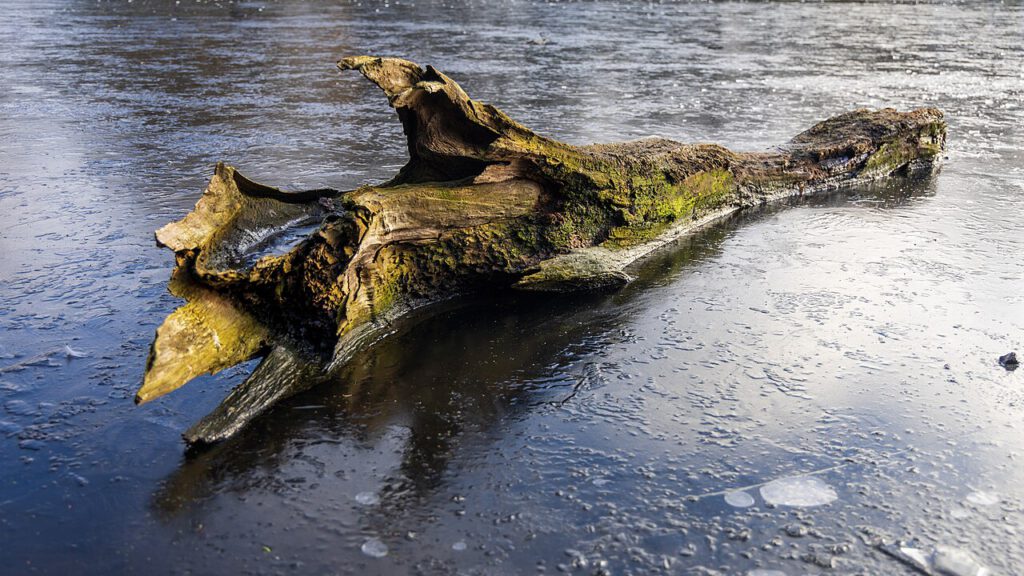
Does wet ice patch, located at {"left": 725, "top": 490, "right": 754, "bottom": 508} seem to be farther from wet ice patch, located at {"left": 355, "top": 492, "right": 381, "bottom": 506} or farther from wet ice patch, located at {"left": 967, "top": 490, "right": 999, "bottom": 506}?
wet ice patch, located at {"left": 355, "top": 492, "right": 381, "bottom": 506}

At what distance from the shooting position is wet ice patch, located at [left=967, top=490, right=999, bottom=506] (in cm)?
375

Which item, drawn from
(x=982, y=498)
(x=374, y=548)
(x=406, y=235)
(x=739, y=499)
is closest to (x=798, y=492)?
(x=739, y=499)

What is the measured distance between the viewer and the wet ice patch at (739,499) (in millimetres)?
3746

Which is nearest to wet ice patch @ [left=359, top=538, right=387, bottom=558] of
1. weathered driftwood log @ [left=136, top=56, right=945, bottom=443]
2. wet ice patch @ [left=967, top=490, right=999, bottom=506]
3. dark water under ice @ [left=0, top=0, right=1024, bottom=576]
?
Result: dark water under ice @ [left=0, top=0, right=1024, bottom=576]

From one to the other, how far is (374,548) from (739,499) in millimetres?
1513

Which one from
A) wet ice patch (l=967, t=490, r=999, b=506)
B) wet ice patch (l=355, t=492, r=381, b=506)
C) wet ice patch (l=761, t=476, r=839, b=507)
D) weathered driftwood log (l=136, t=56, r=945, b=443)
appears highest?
weathered driftwood log (l=136, t=56, r=945, b=443)

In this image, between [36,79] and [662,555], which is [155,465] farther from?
[36,79]

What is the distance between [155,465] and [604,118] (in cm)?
845

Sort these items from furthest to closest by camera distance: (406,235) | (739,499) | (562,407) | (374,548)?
(406,235), (562,407), (739,499), (374,548)

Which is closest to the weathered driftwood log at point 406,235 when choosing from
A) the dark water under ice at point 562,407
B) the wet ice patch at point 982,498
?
the dark water under ice at point 562,407

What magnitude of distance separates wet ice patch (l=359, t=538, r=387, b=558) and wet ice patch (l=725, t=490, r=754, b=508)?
4.66ft

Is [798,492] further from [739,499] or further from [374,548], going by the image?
[374,548]

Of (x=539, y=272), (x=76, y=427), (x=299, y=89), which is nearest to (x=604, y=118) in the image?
(x=299, y=89)

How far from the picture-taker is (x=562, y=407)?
14.9 ft
